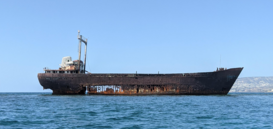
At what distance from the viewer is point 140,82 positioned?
4700cm

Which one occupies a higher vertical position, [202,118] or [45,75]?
[45,75]

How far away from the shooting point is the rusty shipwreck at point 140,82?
45.8 m

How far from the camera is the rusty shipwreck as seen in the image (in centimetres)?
4578

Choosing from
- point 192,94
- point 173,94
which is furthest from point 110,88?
point 192,94

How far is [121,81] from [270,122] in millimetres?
33258

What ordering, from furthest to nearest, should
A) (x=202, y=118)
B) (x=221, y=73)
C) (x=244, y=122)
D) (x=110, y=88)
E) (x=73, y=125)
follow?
(x=110, y=88) < (x=221, y=73) < (x=202, y=118) < (x=244, y=122) < (x=73, y=125)

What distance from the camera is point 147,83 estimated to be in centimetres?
4700

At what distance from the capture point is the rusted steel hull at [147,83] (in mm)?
45781

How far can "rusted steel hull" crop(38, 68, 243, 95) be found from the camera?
45.8 meters

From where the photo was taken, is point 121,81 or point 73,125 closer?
point 73,125

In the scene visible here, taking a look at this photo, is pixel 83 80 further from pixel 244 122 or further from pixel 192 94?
pixel 244 122

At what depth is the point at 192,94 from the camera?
46656 millimetres

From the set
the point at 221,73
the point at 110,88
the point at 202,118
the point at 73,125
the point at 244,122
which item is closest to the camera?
the point at 73,125

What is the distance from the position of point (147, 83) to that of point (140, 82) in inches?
49.3
